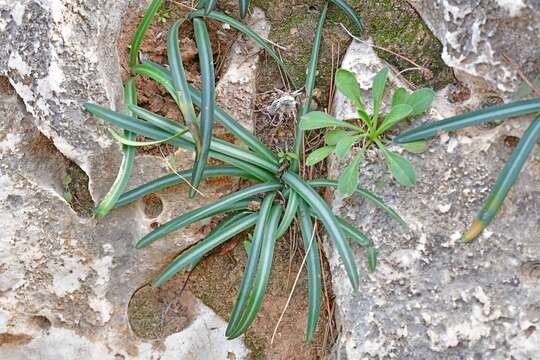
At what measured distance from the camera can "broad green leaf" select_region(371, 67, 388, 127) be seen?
5.37ft

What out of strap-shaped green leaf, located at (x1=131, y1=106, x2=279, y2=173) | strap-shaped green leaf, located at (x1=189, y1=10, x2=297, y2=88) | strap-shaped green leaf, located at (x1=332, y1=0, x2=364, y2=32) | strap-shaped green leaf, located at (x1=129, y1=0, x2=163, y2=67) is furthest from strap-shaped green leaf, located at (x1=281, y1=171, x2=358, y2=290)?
strap-shaped green leaf, located at (x1=129, y1=0, x2=163, y2=67)

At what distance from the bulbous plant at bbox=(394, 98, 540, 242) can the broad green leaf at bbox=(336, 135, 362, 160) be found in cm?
13

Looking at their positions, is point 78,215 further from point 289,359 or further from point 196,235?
point 289,359

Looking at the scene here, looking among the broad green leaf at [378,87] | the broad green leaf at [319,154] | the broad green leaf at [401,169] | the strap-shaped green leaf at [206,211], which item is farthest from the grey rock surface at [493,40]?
the strap-shaped green leaf at [206,211]

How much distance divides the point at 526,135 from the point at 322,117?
53 centimetres

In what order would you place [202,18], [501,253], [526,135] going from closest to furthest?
1. [526,135]
2. [501,253]
3. [202,18]

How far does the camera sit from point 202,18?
184cm

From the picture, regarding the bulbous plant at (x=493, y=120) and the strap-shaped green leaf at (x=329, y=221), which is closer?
the bulbous plant at (x=493, y=120)

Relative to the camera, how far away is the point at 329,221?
5.46 feet

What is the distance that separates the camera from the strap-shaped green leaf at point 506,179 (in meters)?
1.49

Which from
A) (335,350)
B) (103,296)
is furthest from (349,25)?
(103,296)

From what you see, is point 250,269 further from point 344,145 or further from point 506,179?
point 506,179

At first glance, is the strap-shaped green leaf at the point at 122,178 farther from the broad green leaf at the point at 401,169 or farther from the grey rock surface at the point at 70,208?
the broad green leaf at the point at 401,169

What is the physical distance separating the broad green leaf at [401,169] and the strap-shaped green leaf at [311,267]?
29cm
